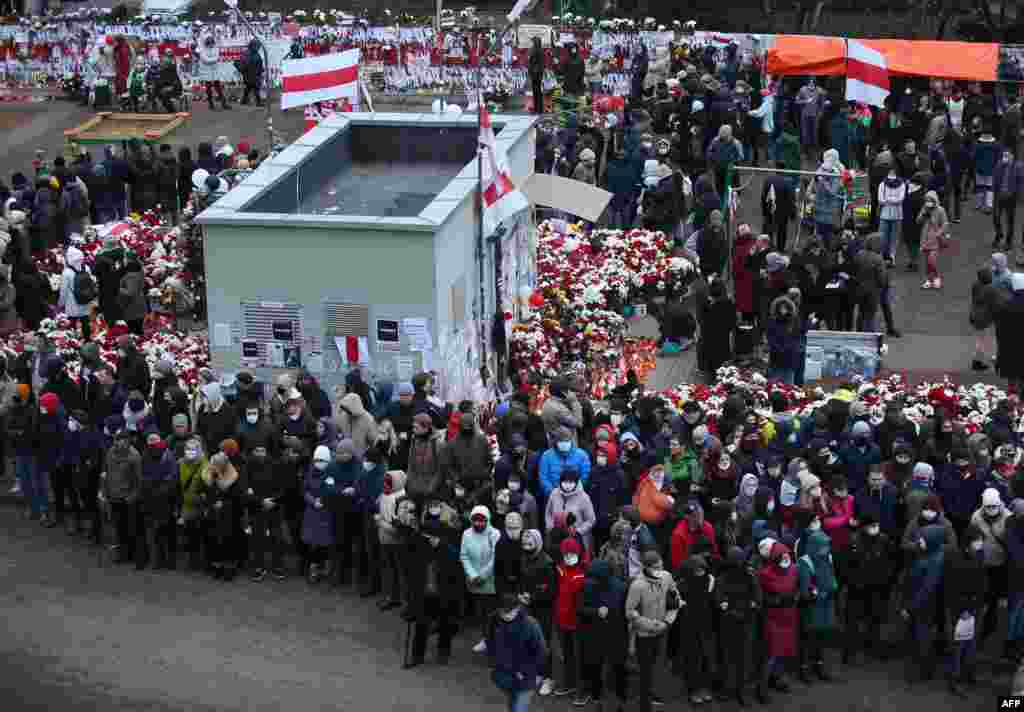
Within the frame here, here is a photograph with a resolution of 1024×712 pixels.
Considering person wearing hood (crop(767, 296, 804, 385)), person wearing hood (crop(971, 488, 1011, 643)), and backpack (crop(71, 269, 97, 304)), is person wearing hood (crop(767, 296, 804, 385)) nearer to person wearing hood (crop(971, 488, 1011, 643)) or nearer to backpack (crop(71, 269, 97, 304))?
Answer: person wearing hood (crop(971, 488, 1011, 643))

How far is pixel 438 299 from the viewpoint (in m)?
20.8

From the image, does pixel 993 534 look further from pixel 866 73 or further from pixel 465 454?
pixel 866 73

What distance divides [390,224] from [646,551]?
557 centimetres

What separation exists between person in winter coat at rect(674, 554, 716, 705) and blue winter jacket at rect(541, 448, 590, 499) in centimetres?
178

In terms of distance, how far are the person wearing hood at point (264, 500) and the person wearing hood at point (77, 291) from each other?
6047mm

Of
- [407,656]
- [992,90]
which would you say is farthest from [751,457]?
[992,90]

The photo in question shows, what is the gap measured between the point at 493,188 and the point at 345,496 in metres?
5.41

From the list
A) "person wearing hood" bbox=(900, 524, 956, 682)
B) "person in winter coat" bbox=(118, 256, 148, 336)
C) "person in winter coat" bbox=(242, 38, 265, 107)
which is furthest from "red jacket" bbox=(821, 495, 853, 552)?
"person in winter coat" bbox=(242, 38, 265, 107)

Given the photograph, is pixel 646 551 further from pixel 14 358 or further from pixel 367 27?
pixel 367 27

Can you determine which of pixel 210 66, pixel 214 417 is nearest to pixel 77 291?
pixel 214 417

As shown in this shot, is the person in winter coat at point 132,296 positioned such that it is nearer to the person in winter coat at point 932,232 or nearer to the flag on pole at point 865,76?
the person in winter coat at point 932,232

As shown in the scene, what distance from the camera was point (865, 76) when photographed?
28.3 meters

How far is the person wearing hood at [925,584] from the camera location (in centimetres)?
1672

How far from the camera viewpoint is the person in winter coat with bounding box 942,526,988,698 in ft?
54.5
